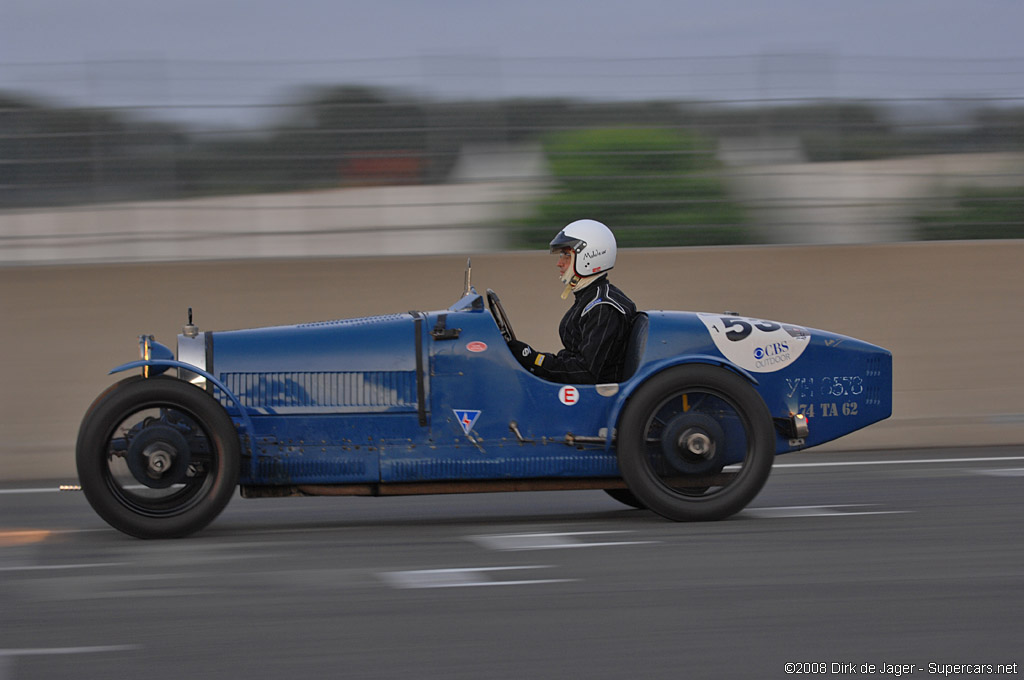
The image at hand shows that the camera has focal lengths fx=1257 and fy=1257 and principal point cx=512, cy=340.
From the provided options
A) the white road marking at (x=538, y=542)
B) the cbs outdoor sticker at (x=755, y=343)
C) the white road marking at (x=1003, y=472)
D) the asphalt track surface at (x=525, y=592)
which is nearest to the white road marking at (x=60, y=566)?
the asphalt track surface at (x=525, y=592)

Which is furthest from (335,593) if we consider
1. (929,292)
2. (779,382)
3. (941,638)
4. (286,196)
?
(929,292)

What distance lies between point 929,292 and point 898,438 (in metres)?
1.19

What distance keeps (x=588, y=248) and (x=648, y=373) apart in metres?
0.88

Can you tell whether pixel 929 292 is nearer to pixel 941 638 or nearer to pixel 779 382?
pixel 779 382

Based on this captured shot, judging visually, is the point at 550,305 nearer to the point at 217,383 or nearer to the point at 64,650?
the point at 217,383

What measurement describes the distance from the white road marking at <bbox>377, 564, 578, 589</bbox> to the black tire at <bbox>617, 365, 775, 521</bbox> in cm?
101

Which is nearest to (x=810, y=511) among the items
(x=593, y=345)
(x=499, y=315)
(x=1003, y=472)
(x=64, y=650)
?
(x=593, y=345)

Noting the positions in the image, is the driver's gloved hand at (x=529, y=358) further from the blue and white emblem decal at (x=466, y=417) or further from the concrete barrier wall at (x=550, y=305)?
the concrete barrier wall at (x=550, y=305)

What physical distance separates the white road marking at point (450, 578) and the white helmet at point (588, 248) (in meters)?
1.96

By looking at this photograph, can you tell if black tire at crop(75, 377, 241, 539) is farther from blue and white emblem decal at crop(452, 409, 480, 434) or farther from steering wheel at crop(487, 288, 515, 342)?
steering wheel at crop(487, 288, 515, 342)

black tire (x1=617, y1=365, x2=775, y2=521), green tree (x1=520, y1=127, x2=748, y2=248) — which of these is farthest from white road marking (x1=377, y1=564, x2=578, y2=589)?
green tree (x1=520, y1=127, x2=748, y2=248)

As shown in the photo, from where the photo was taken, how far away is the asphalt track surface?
4.05 metres

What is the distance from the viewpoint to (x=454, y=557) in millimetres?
5660

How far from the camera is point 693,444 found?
6285 millimetres
